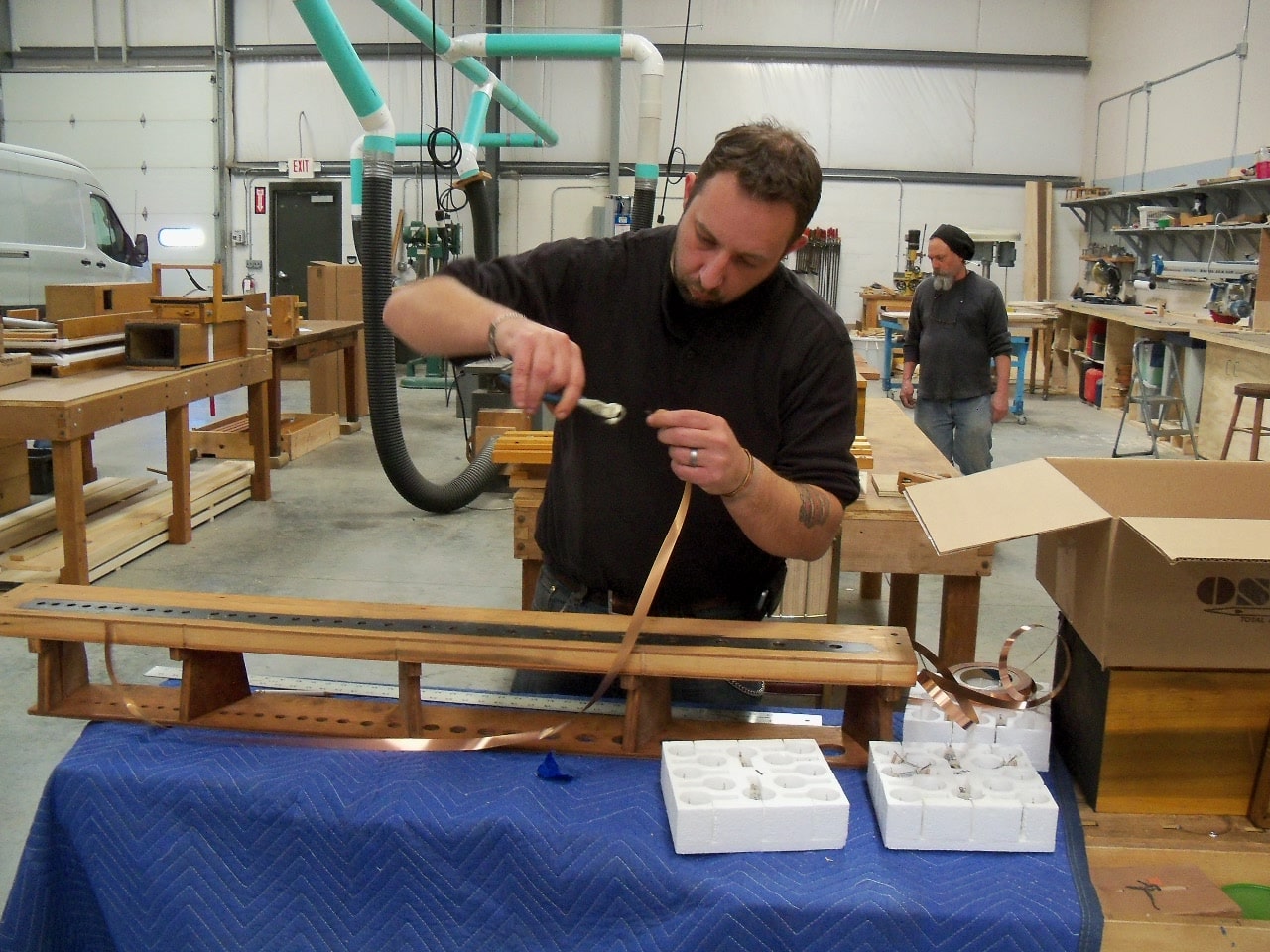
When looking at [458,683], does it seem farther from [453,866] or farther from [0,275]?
[0,275]

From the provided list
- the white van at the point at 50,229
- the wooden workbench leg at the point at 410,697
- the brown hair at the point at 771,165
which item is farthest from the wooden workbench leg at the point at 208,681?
the white van at the point at 50,229

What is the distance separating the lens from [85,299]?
4973 millimetres

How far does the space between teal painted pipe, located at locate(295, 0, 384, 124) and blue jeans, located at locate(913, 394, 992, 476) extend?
2.86 m

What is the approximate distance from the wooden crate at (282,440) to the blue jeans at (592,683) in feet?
16.2

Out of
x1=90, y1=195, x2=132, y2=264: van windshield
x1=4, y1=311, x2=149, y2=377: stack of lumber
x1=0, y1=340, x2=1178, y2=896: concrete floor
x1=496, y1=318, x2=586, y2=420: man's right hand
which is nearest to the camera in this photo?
x1=496, y1=318, x2=586, y2=420: man's right hand

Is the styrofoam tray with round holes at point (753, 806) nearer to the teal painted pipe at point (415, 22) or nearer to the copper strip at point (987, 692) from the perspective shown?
the copper strip at point (987, 692)

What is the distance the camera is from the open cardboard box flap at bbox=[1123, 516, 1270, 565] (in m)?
1.14

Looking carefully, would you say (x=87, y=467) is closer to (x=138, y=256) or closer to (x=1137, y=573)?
(x=138, y=256)

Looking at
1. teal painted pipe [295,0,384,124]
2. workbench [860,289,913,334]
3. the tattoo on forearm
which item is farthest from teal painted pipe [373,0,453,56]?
workbench [860,289,913,334]

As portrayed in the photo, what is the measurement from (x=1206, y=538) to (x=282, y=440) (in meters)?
6.15

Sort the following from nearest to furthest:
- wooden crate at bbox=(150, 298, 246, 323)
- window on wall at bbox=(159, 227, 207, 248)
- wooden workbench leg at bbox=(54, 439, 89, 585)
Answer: wooden workbench leg at bbox=(54, 439, 89, 585), wooden crate at bbox=(150, 298, 246, 323), window on wall at bbox=(159, 227, 207, 248)

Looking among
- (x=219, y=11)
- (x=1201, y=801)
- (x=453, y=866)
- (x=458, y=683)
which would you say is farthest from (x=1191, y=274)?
(x=219, y=11)

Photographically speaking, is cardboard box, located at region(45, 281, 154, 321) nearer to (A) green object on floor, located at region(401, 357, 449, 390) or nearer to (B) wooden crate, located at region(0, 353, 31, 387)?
(B) wooden crate, located at region(0, 353, 31, 387)

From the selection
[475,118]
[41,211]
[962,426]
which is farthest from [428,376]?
[962,426]
